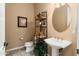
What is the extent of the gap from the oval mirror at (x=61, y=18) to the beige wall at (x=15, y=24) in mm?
324

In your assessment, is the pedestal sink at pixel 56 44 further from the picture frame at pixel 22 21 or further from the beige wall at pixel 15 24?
the picture frame at pixel 22 21

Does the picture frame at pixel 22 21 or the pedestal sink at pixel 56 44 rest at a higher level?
the picture frame at pixel 22 21

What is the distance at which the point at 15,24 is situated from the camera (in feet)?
5.90

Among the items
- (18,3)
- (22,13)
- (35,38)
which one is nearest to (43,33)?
(35,38)

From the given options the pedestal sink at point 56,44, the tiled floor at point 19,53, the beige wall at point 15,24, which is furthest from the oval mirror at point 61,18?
the tiled floor at point 19,53

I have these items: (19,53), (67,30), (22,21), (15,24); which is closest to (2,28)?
(15,24)

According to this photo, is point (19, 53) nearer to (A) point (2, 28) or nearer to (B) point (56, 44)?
(A) point (2, 28)

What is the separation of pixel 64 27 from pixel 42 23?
0.31 m

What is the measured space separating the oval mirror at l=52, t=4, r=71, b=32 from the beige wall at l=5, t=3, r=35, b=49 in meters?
0.32

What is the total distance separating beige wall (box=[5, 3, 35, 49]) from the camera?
5.85 ft

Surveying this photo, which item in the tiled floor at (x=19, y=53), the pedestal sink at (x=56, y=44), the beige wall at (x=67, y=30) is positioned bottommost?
the tiled floor at (x=19, y=53)

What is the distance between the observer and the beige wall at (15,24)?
1.78 m

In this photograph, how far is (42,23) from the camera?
1833mm

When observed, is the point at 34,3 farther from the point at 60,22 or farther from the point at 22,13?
the point at 60,22
